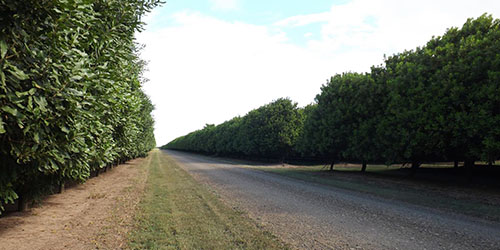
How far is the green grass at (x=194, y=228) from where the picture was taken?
19.9 ft

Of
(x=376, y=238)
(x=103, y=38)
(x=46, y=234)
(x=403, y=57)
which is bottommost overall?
(x=46, y=234)

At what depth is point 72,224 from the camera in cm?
784

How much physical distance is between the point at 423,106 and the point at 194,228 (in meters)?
15.9

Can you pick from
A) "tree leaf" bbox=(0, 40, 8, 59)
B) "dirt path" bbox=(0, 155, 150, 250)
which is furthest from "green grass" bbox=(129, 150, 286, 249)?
"tree leaf" bbox=(0, 40, 8, 59)

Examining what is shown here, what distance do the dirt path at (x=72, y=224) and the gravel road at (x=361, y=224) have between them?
12.6 ft

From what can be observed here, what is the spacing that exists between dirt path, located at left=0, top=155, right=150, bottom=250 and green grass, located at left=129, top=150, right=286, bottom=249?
495mm

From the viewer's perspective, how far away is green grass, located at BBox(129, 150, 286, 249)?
605 centimetres

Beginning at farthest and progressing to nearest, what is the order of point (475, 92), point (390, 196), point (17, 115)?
point (475, 92), point (390, 196), point (17, 115)

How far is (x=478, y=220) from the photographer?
867 cm

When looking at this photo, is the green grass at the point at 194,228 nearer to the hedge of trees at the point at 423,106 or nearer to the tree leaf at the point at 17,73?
the tree leaf at the point at 17,73

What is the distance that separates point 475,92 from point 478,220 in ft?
26.9

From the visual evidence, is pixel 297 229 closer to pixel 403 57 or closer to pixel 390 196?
pixel 390 196

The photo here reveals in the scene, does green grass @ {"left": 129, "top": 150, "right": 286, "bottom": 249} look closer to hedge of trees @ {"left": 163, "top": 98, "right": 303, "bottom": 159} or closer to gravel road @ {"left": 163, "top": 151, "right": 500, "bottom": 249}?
gravel road @ {"left": 163, "top": 151, "right": 500, "bottom": 249}

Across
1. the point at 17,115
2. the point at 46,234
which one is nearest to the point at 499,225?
the point at 17,115
